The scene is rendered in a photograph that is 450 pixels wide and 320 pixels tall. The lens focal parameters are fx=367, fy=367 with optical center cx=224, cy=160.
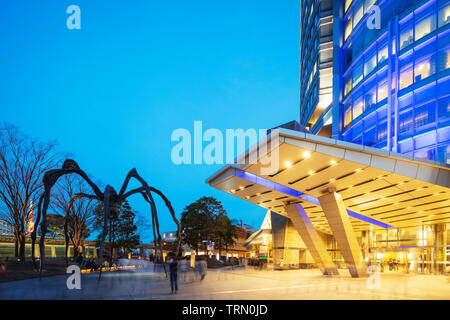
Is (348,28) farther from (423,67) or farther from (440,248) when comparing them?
(440,248)

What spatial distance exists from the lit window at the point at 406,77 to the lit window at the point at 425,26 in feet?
8.08

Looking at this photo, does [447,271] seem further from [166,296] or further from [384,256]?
[166,296]

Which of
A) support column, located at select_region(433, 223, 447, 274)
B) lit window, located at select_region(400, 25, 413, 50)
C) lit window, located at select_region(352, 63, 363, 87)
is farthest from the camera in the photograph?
lit window, located at select_region(352, 63, 363, 87)

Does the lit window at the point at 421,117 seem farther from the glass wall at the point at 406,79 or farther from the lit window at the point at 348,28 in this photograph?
the lit window at the point at 348,28

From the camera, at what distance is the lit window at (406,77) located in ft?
96.3

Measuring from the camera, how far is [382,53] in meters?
32.9

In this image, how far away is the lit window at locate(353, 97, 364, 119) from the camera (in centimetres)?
3581

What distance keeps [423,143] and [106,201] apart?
24284mm

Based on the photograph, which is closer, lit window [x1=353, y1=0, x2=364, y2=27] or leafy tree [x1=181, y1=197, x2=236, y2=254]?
lit window [x1=353, y1=0, x2=364, y2=27]

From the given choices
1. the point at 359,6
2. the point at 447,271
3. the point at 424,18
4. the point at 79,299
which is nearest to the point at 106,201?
the point at 79,299

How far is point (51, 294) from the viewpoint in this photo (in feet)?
39.0

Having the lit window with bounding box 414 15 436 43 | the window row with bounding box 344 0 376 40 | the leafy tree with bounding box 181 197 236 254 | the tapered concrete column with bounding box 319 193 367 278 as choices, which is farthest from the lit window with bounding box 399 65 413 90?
the leafy tree with bounding box 181 197 236 254

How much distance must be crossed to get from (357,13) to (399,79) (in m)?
11.5

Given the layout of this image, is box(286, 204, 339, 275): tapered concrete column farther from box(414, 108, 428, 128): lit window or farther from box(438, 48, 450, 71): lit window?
box(438, 48, 450, 71): lit window
